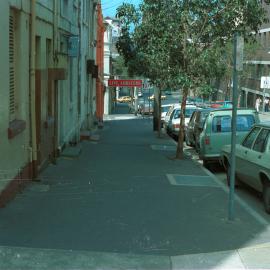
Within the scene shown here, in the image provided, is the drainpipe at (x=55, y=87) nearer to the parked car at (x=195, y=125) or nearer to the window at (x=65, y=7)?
the window at (x=65, y=7)

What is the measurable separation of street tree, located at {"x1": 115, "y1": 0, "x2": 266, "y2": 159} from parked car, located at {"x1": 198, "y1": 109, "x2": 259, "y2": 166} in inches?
37.5

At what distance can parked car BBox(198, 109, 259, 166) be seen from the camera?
1541cm

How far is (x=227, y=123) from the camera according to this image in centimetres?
1575

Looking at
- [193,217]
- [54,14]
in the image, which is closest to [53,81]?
[54,14]

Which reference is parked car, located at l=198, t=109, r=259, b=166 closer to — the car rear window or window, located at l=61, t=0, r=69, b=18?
the car rear window

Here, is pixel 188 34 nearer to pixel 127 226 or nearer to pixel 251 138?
pixel 251 138

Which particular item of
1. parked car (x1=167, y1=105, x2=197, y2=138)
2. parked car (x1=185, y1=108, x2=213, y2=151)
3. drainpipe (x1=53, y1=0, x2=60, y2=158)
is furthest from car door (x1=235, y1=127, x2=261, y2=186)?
parked car (x1=167, y1=105, x2=197, y2=138)

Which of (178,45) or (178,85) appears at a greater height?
(178,45)

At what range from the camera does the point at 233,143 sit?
7977 mm

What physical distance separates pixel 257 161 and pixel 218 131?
5.73 metres

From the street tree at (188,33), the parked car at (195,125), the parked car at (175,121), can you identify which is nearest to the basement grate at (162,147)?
the parked car at (195,125)

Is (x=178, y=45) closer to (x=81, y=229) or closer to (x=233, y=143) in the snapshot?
(x=233, y=143)

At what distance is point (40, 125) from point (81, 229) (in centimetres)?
446

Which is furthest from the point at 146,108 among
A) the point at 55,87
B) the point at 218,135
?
the point at 55,87
